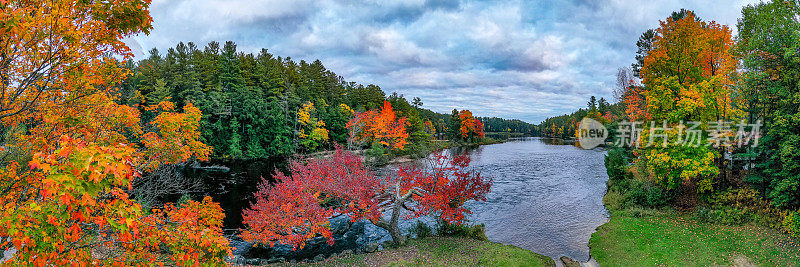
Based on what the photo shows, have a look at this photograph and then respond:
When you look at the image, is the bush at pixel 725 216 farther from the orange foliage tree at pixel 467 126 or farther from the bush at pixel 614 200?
the orange foliage tree at pixel 467 126

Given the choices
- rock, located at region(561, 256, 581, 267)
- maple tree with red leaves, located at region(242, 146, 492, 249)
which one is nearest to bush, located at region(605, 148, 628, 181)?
rock, located at region(561, 256, 581, 267)

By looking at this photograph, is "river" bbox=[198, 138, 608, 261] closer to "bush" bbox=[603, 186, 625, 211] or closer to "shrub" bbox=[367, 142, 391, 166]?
"bush" bbox=[603, 186, 625, 211]

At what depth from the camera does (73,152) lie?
144 inches

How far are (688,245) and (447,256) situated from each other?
439 inches

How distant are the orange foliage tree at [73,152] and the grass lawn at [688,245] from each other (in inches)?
668

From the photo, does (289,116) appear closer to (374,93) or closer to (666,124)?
(374,93)

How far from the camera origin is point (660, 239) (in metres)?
16.1

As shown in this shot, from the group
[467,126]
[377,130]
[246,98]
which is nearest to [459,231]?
[377,130]

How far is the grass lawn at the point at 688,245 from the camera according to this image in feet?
44.6

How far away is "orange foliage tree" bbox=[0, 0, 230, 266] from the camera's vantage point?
3.64 meters

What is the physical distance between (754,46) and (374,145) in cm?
3790

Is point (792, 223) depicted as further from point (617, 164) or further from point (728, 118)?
point (617, 164)

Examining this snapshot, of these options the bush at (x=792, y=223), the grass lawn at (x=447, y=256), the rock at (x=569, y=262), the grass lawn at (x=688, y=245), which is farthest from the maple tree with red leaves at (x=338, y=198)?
the bush at (x=792, y=223)

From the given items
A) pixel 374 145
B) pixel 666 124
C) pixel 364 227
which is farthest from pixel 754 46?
pixel 374 145
